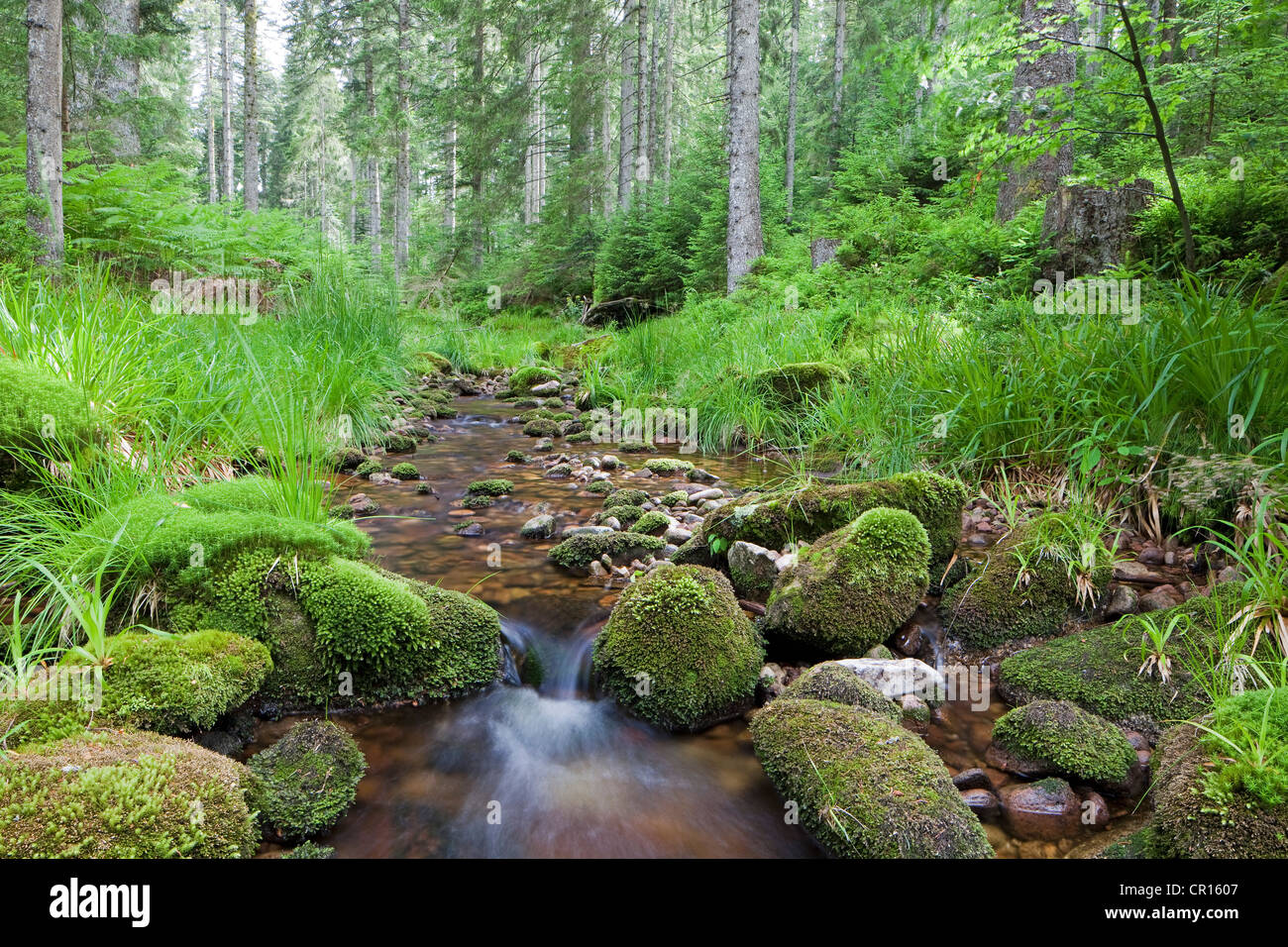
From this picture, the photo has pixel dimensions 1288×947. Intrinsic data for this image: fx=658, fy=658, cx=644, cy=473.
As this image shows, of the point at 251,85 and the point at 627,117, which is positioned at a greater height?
the point at 627,117

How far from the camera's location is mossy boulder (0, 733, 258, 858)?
150cm

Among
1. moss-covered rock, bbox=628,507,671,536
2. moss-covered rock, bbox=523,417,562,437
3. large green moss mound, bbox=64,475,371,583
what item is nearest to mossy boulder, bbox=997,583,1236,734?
moss-covered rock, bbox=628,507,671,536

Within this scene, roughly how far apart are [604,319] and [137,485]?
13922 millimetres

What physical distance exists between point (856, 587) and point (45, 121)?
27.3 ft

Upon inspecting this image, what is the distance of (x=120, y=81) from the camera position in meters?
11.8

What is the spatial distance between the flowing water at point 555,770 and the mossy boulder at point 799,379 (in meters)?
3.56

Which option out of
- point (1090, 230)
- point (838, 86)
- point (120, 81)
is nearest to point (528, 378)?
point (1090, 230)

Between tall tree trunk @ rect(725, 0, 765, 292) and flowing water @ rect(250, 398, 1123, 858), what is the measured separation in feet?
32.2

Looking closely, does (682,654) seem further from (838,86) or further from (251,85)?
(838,86)

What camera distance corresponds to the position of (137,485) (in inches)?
123

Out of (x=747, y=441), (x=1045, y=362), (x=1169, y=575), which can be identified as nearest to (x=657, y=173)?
(x=747, y=441)

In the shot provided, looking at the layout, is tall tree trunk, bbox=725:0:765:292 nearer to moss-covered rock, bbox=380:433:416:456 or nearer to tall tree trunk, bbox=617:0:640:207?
moss-covered rock, bbox=380:433:416:456

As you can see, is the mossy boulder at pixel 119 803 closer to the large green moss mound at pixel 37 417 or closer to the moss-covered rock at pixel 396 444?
the large green moss mound at pixel 37 417

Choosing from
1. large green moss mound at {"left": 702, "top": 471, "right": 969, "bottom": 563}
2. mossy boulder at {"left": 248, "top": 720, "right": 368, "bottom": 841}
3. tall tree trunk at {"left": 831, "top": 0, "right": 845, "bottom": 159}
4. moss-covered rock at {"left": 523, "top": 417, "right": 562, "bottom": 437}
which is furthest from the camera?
tall tree trunk at {"left": 831, "top": 0, "right": 845, "bottom": 159}
